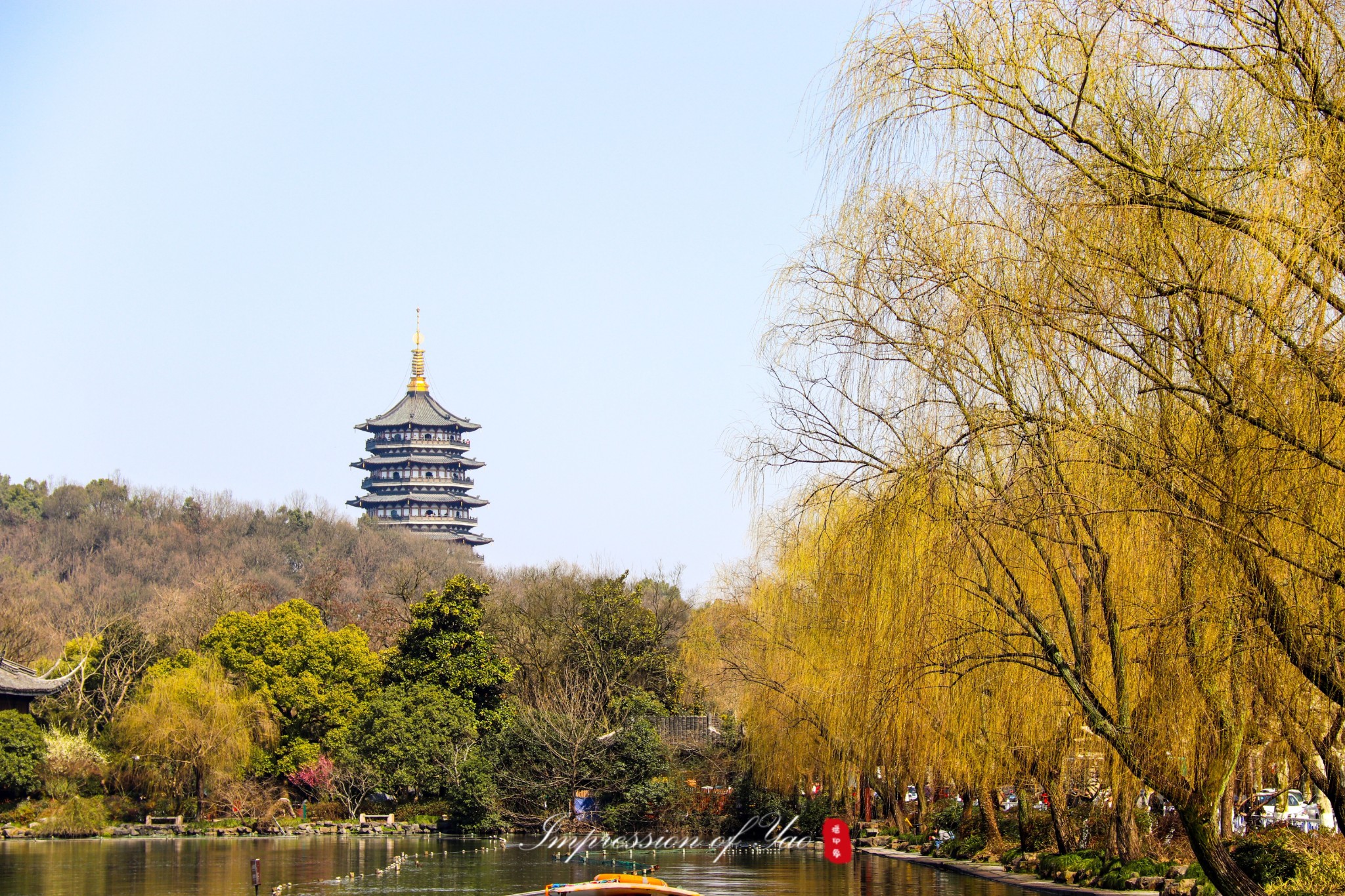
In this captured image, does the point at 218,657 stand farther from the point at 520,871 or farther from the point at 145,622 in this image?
the point at 520,871

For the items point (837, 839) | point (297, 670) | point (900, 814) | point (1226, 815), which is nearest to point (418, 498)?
point (297, 670)

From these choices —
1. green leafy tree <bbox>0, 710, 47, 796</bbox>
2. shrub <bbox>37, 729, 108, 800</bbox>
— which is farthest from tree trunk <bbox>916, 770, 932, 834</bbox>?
green leafy tree <bbox>0, 710, 47, 796</bbox>

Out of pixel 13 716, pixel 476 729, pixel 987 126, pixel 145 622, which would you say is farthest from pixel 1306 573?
pixel 145 622

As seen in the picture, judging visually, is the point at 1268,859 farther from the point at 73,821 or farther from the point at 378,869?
the point at 73,821

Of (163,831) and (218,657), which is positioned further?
(218,657)

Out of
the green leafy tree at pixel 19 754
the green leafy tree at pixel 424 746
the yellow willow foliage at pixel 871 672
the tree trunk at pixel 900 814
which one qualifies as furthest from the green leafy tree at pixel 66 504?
the tree trunk at pixel 900 814

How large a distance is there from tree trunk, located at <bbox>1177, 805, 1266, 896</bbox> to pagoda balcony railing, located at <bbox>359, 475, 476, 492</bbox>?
74394 mm

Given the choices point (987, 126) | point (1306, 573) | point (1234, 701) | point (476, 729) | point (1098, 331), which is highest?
point (987, 126)

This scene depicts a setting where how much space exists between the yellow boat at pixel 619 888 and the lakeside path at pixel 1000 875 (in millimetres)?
4492

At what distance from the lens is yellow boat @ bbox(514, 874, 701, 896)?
11.4 m

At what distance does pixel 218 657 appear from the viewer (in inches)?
1303

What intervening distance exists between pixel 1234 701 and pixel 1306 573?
4.84ft

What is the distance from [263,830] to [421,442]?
2034 inches

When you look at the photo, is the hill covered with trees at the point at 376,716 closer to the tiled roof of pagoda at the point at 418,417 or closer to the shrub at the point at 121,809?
the shrub at the point at 121,809
